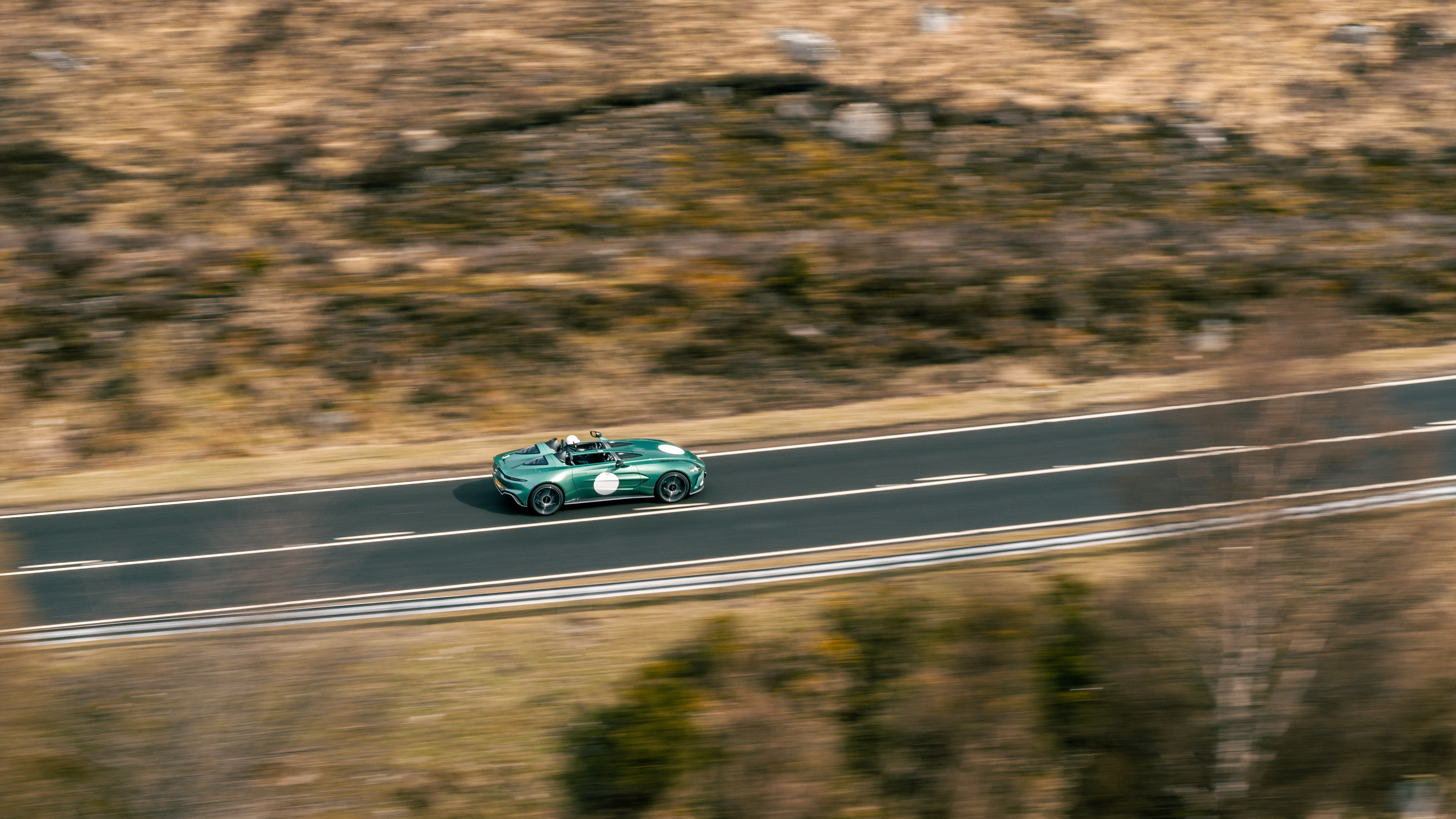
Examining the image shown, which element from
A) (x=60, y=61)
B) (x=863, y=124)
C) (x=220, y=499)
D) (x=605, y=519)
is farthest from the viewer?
(x=60, y=61)

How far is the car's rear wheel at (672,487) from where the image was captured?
62.8 feet

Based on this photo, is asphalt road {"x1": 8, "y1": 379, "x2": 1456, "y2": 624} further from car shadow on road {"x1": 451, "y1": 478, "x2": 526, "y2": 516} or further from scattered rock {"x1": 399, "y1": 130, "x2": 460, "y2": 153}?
scattered rock {"x1": 399, "y1": 130, "x2": 460, "y2": 153}

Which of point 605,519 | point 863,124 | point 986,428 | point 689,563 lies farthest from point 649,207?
point 689,563

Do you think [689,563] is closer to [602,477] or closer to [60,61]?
[602,477]

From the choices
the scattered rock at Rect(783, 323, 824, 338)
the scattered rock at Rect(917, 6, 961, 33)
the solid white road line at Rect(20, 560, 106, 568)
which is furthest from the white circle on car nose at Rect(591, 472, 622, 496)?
the scattered rock at Rect(917, 6, 961, 33)

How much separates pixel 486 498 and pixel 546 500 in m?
1.44

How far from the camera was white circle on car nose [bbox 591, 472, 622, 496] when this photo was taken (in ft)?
62.0

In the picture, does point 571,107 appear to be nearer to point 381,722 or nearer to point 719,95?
point 719,95

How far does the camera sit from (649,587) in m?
16.6

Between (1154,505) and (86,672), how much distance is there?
10807 millimetres

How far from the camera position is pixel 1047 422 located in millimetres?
22562

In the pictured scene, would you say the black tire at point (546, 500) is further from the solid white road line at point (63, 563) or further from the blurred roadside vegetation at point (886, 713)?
the solid white road line at point (63, 563)

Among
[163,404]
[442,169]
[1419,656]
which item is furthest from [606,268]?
[1419,656]

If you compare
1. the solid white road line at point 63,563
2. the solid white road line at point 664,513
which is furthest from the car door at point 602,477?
the solid white road line at point 63,563
